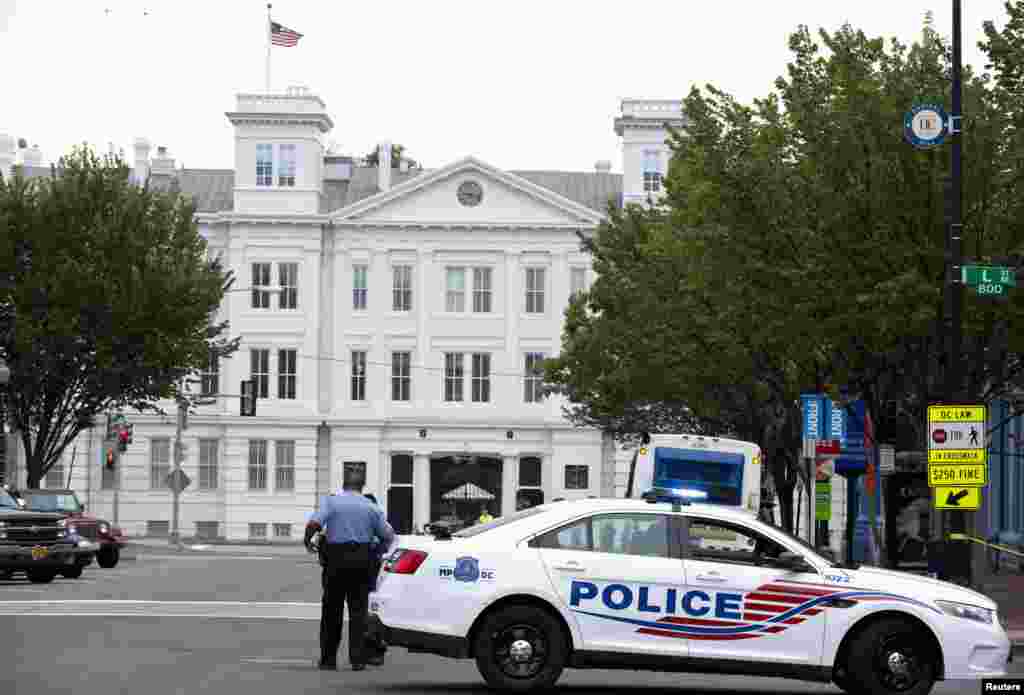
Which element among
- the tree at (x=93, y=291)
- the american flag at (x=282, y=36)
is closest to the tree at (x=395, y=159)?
the american flag at (x=282, y=36)

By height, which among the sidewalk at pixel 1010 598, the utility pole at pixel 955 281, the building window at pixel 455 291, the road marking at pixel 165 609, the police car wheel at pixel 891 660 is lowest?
the sidewalk at pixel 1010 598

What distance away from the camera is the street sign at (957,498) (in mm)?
21297

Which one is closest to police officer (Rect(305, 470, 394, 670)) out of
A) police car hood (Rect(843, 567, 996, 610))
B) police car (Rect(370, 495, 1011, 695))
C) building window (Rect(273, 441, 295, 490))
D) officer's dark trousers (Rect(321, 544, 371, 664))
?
officer's dark trousers (Rect(321, 544, 371, 664))

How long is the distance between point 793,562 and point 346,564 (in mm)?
3967

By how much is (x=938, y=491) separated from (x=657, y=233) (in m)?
21.4

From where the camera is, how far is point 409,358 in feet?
251

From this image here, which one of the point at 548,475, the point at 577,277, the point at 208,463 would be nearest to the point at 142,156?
the point at 208,463

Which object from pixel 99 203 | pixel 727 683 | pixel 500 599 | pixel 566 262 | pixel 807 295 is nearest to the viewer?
pixel 500 599

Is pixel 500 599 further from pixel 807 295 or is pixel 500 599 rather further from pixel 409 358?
pixel 409 358

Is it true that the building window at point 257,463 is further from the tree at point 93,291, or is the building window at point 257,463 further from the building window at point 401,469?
the tree at point 93,291

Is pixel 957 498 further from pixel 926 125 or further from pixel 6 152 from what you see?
pixel 6 152

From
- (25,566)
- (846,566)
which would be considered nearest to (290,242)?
(25,566)

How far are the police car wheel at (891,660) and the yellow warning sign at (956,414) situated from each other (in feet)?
21.0

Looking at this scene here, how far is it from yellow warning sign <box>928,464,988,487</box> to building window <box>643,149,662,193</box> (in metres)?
53.8
